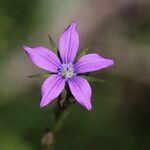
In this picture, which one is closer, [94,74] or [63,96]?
[63,96]

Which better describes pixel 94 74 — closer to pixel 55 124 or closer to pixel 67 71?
pixel 55 124

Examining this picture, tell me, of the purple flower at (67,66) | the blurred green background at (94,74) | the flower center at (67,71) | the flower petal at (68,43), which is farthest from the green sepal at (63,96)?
the blurred green background at (94,74)

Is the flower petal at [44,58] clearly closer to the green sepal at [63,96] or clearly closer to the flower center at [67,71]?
the flower center at [67,71]

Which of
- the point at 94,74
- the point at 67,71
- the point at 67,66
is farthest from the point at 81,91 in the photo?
the point at 94,74

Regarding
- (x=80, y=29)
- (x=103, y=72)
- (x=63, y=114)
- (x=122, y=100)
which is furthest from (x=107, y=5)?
(x=63, y=114)

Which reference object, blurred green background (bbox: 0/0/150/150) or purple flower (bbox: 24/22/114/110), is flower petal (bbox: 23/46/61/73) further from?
blurred green background (bbox: 0/0/150/150)
